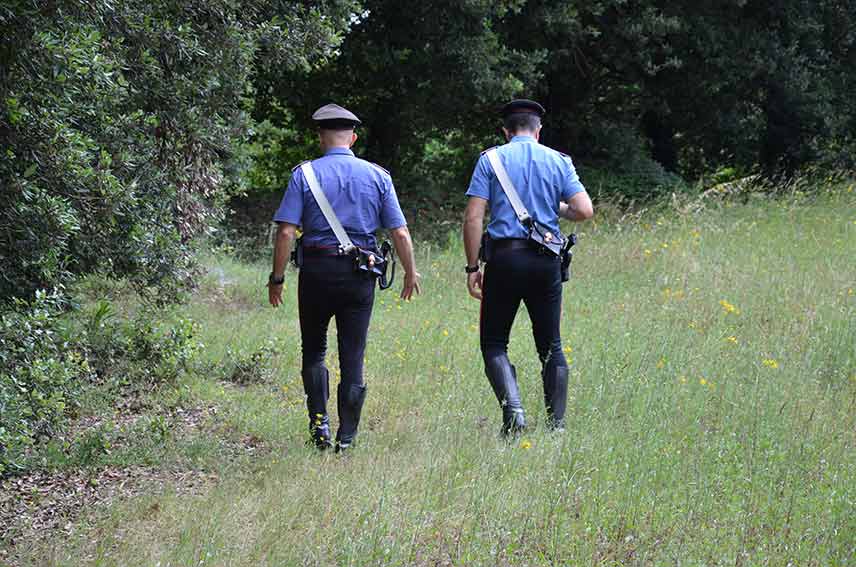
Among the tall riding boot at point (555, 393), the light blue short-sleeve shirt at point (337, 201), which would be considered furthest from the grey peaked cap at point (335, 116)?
the tall riding boot at point (555, 393)

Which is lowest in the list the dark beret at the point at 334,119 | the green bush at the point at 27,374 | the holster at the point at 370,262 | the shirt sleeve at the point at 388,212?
the green bush at the point at 27,374

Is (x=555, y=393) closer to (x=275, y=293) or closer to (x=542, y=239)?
(x=542, y=239)

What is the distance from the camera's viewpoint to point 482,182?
6.04 metres

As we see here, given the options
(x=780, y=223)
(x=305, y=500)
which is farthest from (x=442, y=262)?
(x=305, y=500)

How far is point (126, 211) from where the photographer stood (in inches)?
240

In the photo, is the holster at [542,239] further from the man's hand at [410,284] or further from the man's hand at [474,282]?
the man's hand at [410,284]

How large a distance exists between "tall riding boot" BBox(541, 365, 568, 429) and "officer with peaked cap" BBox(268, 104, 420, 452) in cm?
99

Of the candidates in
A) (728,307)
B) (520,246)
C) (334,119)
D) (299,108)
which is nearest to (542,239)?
(520,246)

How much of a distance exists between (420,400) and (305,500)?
94.3 inches

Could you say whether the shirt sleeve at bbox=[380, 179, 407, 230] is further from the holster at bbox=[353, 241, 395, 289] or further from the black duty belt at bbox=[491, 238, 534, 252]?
the black duty belt at bbox=[491, 238, 534, 252]

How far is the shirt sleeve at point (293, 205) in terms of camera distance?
577 cm

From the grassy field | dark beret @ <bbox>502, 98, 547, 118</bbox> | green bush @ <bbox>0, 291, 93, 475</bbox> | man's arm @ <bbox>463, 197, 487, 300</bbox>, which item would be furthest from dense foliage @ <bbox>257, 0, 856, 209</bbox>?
green bush @ <bbox>0, 291, 93, 475</bbox>

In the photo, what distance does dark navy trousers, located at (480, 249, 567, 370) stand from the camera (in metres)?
5.94

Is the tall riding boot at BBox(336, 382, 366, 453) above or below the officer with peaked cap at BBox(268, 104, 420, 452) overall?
below
